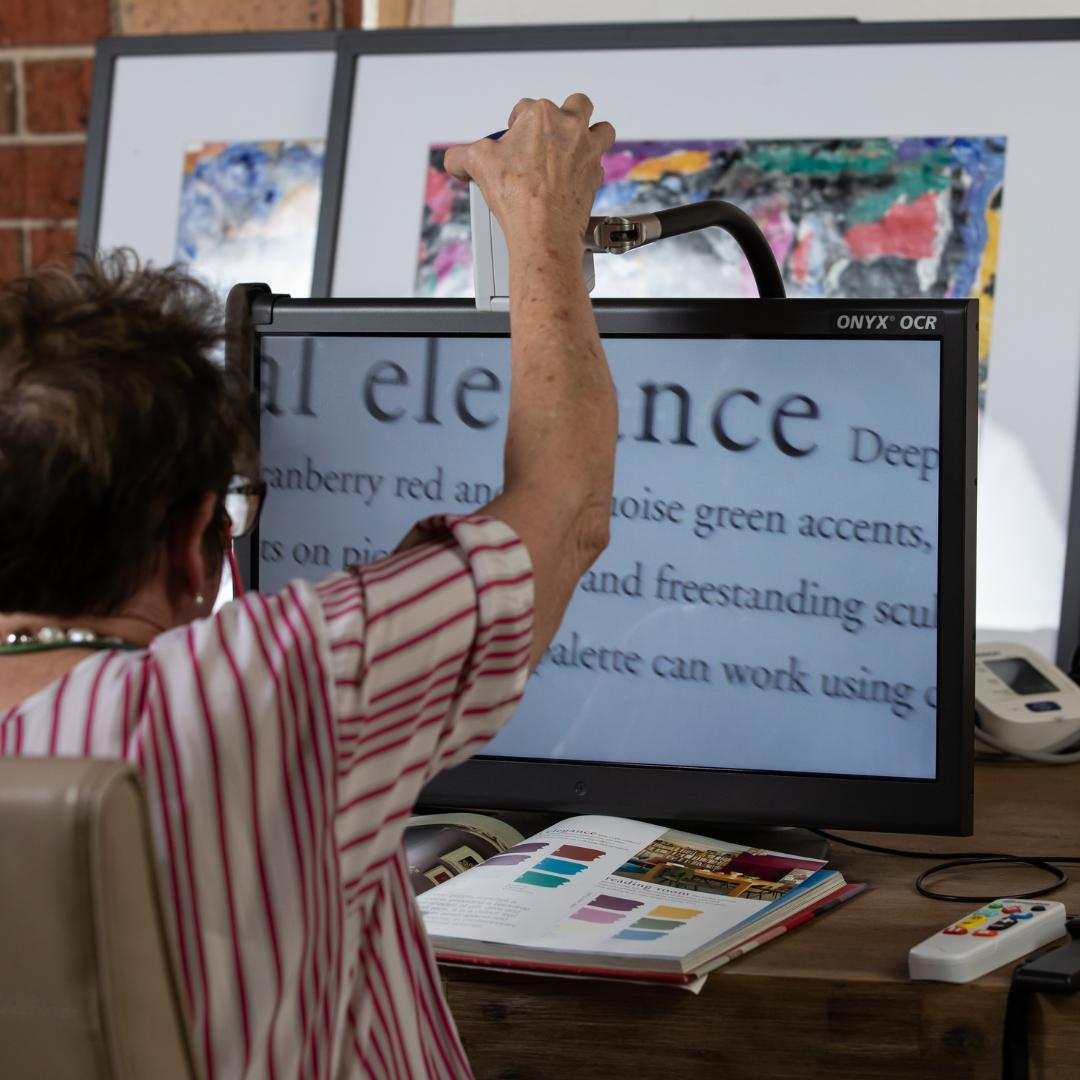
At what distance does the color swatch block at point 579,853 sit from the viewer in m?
0.98

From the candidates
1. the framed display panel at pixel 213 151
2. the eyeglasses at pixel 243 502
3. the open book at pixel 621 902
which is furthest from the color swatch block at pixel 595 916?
the framed display panel at pixel 213 151

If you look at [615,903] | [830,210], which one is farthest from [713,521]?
[830,210]

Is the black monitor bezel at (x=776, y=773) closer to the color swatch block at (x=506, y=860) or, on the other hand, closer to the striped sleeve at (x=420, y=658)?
the color swatch block at (x=506, y=860)

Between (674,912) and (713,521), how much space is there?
29 centimetres

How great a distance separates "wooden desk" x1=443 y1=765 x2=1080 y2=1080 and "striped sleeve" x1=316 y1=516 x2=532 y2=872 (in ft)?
0.75

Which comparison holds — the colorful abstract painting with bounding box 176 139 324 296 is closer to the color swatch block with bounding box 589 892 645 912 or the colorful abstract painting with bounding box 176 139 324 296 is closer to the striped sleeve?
the color swatch block with bounding box 589 892 645 912

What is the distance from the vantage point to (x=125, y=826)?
484 mm

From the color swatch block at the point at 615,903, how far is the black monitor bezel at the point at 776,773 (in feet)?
0.46

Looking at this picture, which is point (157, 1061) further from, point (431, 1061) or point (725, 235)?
point (725, 235)

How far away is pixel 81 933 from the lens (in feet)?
1.61

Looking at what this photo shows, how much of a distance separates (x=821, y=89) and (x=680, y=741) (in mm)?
983

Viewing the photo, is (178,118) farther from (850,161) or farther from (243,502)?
(243,502)

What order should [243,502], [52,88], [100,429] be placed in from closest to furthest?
[100,429]
[243,502]
[52,88]

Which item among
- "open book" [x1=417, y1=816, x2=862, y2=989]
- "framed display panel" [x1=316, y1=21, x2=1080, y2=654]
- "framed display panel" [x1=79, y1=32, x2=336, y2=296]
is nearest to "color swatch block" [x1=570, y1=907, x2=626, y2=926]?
"open book" [x1=417, y1=816, x2=862, y2=989]
